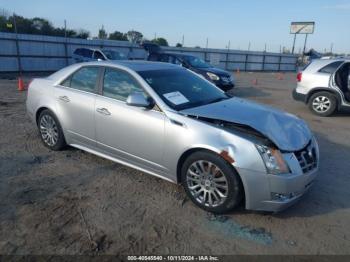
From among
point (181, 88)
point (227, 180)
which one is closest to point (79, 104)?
point (181, 88)

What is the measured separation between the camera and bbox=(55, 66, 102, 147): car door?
457 centimetres

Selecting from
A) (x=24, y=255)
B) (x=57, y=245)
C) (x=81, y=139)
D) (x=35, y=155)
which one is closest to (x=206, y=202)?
(x=57, y=245)

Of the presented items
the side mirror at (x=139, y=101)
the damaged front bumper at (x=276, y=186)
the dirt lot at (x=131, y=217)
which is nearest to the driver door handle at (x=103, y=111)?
the side mirror at (x=139, y=101)

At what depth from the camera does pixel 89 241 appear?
9.93ft

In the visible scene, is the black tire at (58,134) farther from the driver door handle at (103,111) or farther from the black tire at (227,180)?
the black tire at (227,180)

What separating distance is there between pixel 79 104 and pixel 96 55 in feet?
45.6

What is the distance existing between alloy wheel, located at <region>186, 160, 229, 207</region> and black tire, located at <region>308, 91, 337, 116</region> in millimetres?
6924

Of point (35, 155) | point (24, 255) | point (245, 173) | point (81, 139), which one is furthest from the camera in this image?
point (35, 155)

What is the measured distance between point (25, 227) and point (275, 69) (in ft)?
124

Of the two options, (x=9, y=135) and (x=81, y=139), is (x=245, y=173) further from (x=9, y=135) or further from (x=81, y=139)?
(x=9, y=135)

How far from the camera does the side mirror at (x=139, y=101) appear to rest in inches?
151

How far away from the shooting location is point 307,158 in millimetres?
3543

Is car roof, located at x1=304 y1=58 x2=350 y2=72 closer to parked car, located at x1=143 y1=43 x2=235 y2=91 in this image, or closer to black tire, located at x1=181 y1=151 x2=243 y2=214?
parked car, located at x1=143 y1=43 x2=235 y2=91

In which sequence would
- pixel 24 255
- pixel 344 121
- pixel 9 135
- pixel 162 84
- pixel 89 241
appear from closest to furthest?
pixel 24 255, pixel 89 241, pixel 162 84, pixel 9 135, pixel 344 121
